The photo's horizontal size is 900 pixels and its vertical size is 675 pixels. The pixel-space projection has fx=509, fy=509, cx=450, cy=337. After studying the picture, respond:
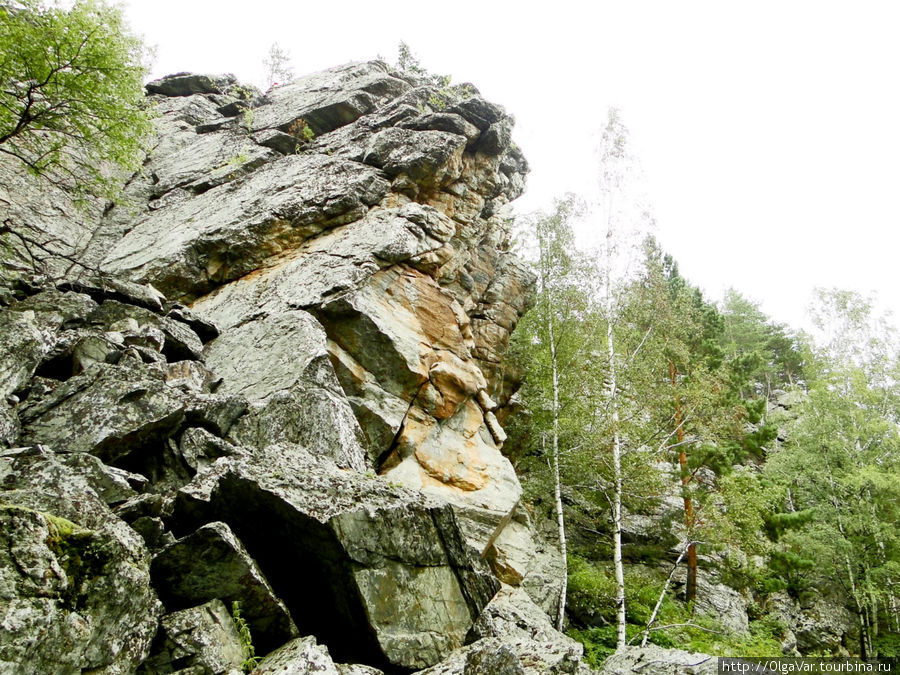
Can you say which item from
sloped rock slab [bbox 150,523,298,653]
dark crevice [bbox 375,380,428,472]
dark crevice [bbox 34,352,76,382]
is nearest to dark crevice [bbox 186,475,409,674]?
sloped rock slab [bbox 150,523,298,653]

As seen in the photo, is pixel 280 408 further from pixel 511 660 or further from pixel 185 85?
pixel 185 85

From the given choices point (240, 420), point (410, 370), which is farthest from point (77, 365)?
point (410, 370)

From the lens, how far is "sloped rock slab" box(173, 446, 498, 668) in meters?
6.76

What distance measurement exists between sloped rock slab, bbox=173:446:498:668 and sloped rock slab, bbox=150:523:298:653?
2.56 ft

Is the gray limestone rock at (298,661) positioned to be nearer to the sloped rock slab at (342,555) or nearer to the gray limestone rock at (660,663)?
the sloped rock slab at (342,555)

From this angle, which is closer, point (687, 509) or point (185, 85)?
point (687, 509)

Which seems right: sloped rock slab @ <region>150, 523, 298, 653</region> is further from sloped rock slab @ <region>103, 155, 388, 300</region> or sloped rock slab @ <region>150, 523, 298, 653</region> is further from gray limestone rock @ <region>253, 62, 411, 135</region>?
gray limestone rock @ <region>253, 62, 411, 135</region>

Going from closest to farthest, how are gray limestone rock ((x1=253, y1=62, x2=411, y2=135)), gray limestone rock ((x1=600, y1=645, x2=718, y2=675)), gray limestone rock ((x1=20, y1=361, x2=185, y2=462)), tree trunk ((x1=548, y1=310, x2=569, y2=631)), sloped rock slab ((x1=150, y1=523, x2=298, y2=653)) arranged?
sloped rock slab ((x1=150, y1=523, x2=298, y2=653)) → gray limestone rock ((x1=600, y1=645, x2=718, y2=675)) → gray limestone rock ((x1=20, y1=361, x2=185, y2=462)) → tree trunk ((x1=548, y1=310, x2=569, y2=631)) → gray limestone rock ((x1=253, y1=62, x2=411, y2=135))

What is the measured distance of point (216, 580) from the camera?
20.1 feet

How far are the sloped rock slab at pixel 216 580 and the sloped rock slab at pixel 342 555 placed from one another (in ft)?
2.56

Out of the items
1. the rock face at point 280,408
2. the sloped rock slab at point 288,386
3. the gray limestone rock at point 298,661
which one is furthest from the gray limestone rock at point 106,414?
the gray limestone rock at point 298,661

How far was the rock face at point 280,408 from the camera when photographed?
5789mm

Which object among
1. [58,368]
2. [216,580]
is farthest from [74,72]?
[216,580]

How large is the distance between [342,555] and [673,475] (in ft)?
58.0
